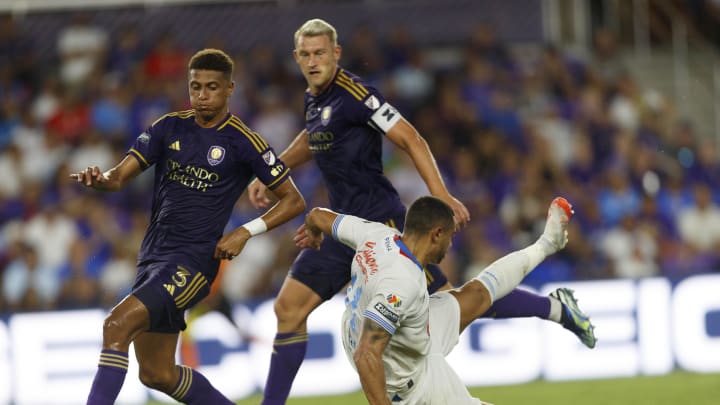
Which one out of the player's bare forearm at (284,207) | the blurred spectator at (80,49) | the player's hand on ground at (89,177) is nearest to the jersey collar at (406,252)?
the player's bare forearm at (284,207)

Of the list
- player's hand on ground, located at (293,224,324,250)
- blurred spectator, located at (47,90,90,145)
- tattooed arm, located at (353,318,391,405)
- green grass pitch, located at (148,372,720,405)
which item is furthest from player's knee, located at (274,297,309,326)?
blurred spectator, located at (47,90,90,145)

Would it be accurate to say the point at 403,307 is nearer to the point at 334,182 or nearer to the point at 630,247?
the point at 334,182

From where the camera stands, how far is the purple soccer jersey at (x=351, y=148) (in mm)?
6832

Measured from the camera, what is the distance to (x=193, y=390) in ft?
21.8

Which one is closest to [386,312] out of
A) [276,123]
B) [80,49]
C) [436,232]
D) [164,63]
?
[436,232]

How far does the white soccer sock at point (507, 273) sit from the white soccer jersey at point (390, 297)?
85cm

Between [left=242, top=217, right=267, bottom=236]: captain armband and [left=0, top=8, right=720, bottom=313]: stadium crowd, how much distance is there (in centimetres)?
494

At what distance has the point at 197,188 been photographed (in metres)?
6.48

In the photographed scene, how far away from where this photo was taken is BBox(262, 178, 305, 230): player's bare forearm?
6566 mm

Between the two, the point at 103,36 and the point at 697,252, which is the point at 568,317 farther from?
the point at 103,36

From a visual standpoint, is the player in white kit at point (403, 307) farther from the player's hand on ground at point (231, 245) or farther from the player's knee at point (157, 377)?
the player's knee at point (157, 377)

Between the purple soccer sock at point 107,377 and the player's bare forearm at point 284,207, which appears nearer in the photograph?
the purple soccer sock at point 107,377

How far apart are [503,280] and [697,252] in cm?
663

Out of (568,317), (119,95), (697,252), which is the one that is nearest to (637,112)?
(697,252)
